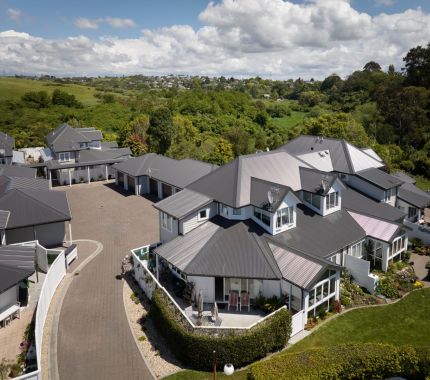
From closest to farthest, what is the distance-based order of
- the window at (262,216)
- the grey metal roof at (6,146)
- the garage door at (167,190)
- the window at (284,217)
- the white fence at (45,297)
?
the white fence at (45,297)
the window at (284,217)
the window at (262,216)
the garage door at (167,190)
the grey metal roof at (6,146)

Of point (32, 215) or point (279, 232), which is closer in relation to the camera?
point (279, 232)

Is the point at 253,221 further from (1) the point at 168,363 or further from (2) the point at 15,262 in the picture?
(2) the point at 15,262

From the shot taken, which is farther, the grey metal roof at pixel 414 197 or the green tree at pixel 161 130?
the green tree at pixel 161 130

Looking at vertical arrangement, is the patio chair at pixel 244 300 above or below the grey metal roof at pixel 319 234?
below

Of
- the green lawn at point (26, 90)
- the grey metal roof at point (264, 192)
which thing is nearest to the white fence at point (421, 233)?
the grey metal roof at point (264, 192)

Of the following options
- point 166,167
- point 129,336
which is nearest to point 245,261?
point 129,336

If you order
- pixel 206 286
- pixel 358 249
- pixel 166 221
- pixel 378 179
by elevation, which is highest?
pixel 378 179

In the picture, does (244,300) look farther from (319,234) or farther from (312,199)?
(312,199)

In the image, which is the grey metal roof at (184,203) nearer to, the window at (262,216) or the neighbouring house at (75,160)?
the window at (262,216)

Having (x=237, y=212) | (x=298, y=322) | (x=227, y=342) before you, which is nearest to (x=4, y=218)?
(x=237, y=212)
